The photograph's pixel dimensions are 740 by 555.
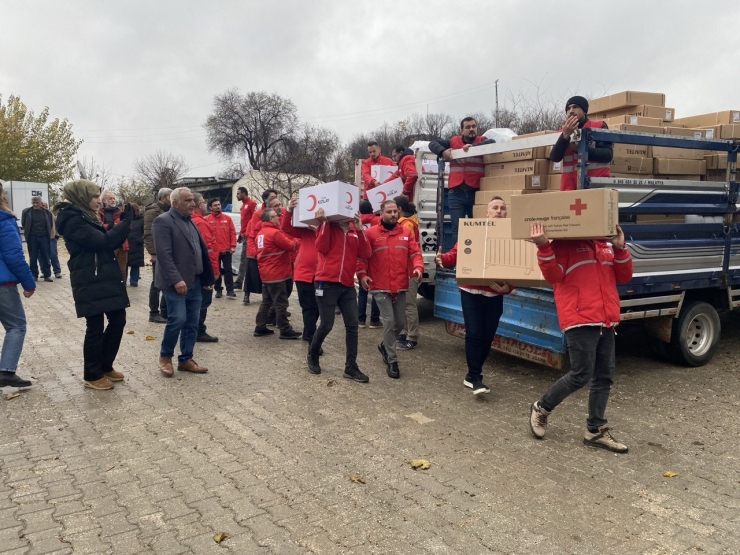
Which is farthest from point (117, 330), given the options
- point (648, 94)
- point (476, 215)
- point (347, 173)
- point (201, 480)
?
point (347, 173)

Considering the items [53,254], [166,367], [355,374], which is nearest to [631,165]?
[355,374]

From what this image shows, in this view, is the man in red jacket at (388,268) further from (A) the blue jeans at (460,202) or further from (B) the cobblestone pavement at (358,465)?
(A) the blue jeans at (460,202)

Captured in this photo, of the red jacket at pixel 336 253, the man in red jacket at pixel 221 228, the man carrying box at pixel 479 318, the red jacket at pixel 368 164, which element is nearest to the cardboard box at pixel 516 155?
the man carrying box at pixel 479 318

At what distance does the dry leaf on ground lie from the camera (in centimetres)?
396

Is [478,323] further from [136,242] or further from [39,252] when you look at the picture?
[39,252]

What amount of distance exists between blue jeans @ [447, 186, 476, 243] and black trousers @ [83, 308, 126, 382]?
4067 mm

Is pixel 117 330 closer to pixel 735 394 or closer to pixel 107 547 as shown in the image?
pixel 107 547

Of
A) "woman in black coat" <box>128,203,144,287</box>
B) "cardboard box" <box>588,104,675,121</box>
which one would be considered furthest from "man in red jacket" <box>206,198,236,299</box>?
"cardboard box" <box>588,104,675,121</box>

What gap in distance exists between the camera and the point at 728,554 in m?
2.99

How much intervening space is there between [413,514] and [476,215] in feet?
15.0

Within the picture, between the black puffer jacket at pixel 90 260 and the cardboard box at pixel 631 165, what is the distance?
16.6 feet

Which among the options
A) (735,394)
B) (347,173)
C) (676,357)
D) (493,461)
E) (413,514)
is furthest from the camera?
(347,173)

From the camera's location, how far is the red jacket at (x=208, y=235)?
8648 millimetres

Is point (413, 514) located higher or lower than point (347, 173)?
lower
